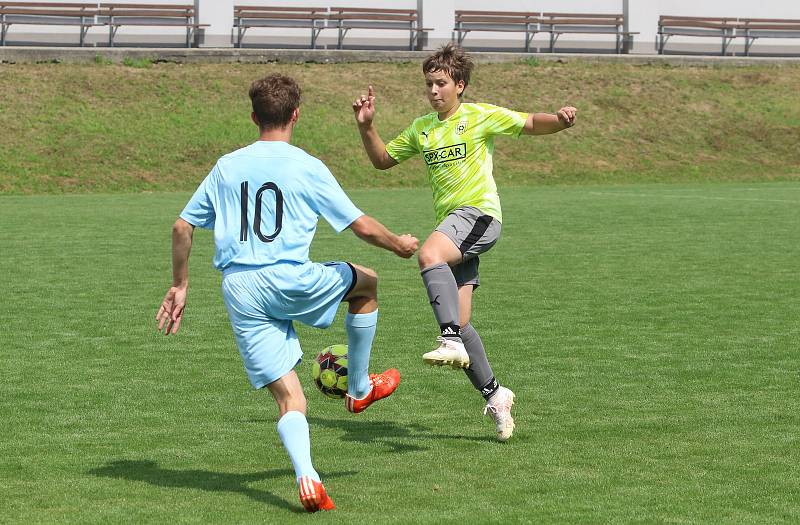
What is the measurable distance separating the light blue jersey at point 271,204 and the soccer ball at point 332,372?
98 cm

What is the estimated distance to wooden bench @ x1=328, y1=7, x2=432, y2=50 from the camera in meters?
39.2

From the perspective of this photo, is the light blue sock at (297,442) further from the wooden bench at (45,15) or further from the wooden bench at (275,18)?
the wooden bench at (275,18)

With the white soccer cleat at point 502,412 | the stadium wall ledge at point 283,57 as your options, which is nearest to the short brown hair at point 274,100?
the white soccer cleat at point 502,412

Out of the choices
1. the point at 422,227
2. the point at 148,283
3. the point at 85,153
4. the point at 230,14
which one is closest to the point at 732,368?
the point at 148,283

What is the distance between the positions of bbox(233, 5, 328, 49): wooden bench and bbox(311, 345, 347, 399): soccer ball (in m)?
32.7

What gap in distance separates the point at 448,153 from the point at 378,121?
90.2 ft

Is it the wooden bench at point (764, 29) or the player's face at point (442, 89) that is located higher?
the wooden bench at point (764, 29)

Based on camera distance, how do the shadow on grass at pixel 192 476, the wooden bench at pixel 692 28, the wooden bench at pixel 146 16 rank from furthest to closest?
the wooden bench at pixel 692 28 < the wooden bench at pixel 146 16 < the shadow on grass at pixel 192 476

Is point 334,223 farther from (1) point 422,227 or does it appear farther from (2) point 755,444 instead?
(1) point 422,227

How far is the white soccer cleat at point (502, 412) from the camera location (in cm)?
679

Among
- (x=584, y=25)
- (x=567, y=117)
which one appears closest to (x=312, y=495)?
(x=567, y=117)

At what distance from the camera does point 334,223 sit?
18.2 ft

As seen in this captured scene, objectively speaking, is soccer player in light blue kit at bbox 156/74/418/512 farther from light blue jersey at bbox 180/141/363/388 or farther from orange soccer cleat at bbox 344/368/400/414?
orange soccer cleat at bbox 344/368/400/414

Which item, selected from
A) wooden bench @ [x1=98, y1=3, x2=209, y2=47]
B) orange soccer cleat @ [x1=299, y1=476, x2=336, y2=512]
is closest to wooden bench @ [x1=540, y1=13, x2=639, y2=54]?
wooden bench @ [x1=98, y1=3, x2=209, y2=47]
